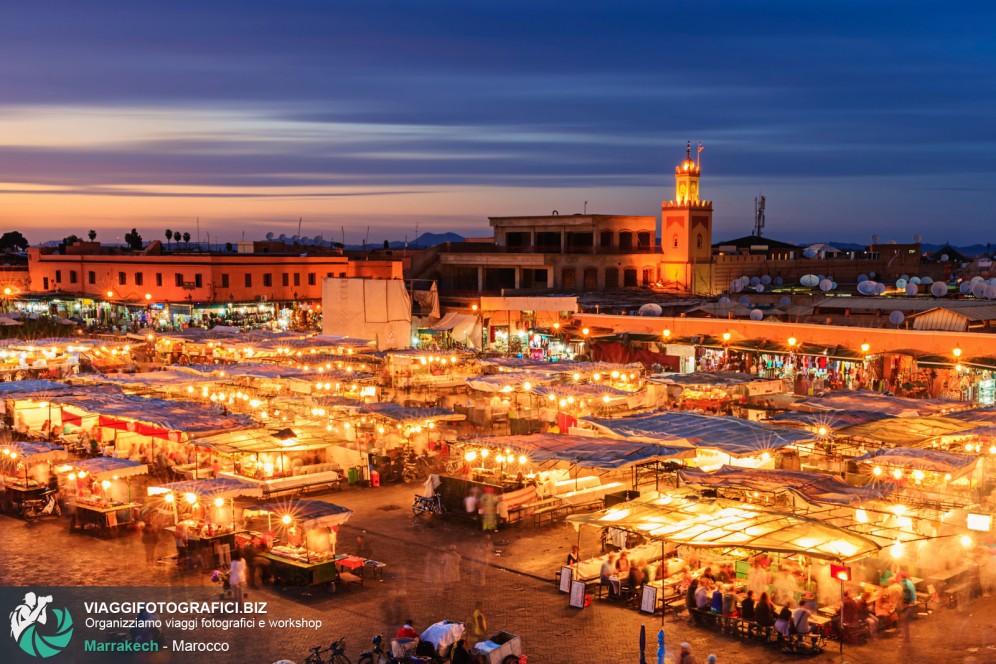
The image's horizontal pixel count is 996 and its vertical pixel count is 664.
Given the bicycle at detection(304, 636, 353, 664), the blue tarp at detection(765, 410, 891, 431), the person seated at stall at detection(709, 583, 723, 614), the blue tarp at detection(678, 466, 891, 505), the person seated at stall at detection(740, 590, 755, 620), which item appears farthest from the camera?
the blue tarp at detection(765, 410, 891, 431)

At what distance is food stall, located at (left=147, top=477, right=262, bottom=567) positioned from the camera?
1605 cm

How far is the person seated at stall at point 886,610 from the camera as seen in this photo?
13227 millimetres

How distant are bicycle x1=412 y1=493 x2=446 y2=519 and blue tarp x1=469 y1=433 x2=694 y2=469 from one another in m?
1.56

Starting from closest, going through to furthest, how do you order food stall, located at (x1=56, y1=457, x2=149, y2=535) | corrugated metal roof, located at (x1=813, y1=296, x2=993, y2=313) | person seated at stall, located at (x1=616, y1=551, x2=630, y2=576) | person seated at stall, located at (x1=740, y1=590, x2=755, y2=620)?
person seated at stall, located at (x1=740, y1=590, x2=755, y2=620), person seated at stall, located at (x1=616, y1=551, x2=630, y2=576), food stall, located at (x1=56, y1=457, x2=149, y2=535), corrugated metal roof, located at (x1=813, y1=296, x2=993, y2=313)

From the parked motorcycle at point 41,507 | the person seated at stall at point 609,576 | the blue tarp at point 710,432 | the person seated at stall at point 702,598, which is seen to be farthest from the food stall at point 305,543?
the blue tarp at point 710,432

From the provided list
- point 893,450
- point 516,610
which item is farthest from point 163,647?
point 893,450

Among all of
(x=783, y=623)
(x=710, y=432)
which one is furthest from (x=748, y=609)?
(x=710, y=432)

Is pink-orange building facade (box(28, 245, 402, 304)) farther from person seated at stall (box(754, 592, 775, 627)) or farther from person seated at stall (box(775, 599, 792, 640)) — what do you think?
person seated at stall (box(775, 599, 792, 640))

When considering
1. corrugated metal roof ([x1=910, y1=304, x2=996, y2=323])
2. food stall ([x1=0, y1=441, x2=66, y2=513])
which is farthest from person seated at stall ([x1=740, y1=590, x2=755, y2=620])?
corrugated metal roof ([x1=910, y1=304, x2=996, y2=323])

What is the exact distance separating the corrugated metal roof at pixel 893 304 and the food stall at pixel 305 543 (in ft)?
77.0

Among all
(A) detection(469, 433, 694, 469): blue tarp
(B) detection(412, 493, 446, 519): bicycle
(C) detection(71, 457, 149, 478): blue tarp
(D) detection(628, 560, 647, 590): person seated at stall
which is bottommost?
(B) detection(412, 493, 446, 519): bicycle

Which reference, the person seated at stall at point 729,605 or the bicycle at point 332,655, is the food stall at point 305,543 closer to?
the bicycle at point 332,655

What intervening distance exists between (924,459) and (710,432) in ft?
12.3

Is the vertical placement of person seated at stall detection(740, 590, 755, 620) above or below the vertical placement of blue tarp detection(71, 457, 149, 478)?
below
